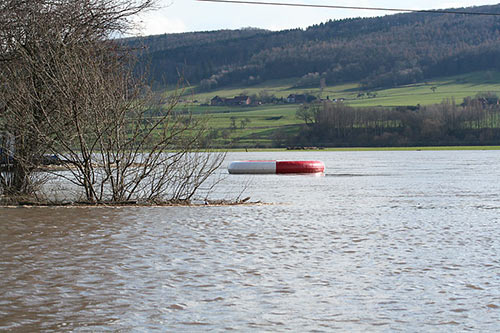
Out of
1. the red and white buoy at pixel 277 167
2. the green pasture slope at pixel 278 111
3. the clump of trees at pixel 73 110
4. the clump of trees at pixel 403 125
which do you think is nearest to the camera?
the clump of trees at pixel 73 110

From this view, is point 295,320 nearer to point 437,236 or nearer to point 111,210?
point 437,236

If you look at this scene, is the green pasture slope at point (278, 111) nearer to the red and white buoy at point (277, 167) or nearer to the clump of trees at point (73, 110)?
the red and white buoy at point (277, 167)

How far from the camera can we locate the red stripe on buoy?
133 ft

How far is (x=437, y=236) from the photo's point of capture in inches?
526

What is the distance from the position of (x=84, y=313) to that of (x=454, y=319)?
12.6 ft

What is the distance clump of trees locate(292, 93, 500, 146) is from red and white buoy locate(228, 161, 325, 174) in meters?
91.4

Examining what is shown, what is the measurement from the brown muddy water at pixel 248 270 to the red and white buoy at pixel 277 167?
22.4 meters

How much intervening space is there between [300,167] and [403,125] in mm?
102509

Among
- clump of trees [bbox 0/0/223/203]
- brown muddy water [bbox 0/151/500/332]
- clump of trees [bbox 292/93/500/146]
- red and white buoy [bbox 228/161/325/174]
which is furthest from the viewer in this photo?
clump of trees [bbox 292/93/500/146]

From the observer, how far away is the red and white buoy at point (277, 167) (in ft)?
133

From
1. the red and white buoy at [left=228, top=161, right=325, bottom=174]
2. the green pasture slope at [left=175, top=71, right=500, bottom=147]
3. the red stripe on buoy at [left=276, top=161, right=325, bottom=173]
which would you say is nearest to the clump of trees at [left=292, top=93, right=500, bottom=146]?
the green pasture slope at [left=175, top=71, right=500, bottom=147]

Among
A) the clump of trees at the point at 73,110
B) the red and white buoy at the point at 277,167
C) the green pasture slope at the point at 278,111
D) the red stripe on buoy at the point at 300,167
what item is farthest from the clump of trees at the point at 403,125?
the clump of trees at the point at 73,110

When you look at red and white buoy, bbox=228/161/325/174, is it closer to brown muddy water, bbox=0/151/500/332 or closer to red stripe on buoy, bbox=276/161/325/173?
red stripe on buoy, bbox=276/161/325/173

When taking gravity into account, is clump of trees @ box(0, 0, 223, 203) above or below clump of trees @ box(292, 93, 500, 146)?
above
